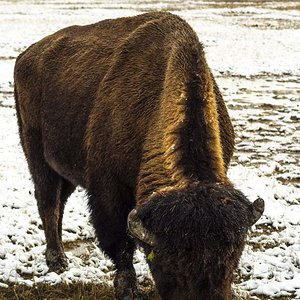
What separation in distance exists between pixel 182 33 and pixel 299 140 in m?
6.54

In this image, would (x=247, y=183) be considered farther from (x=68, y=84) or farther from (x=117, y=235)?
(x=117, y=235)

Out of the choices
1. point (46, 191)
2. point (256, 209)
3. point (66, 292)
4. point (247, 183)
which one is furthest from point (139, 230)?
point (247, 183)

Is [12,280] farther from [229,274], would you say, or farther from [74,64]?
[229,274]

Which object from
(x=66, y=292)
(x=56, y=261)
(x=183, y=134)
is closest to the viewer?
(x=183, y=134)

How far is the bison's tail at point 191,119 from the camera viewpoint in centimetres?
354

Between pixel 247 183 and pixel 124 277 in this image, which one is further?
pixel 247 183

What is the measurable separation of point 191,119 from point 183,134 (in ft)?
0.42

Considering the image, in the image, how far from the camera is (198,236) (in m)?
3.14

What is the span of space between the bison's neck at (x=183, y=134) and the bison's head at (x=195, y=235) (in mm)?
209

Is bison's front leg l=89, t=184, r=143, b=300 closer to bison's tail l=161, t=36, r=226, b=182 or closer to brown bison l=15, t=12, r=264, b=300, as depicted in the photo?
brown bison l=15, t=12, r=264, b=300

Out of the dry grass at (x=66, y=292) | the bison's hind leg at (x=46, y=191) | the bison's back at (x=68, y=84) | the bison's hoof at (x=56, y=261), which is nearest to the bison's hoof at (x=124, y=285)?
the dry grass at (x=66, y=292)

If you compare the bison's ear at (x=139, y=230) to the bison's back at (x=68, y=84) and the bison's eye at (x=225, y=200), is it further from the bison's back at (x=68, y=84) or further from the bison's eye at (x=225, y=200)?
the bison's back at (x=68, y=84)

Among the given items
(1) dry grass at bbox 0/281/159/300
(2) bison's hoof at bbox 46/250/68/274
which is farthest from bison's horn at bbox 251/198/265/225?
(2) bison's hoof at bbox 46/250/68/274

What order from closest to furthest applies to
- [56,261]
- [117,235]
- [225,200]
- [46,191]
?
1. [225,200]
2. [117,235]
3. [56,261]
4. [46,191]
